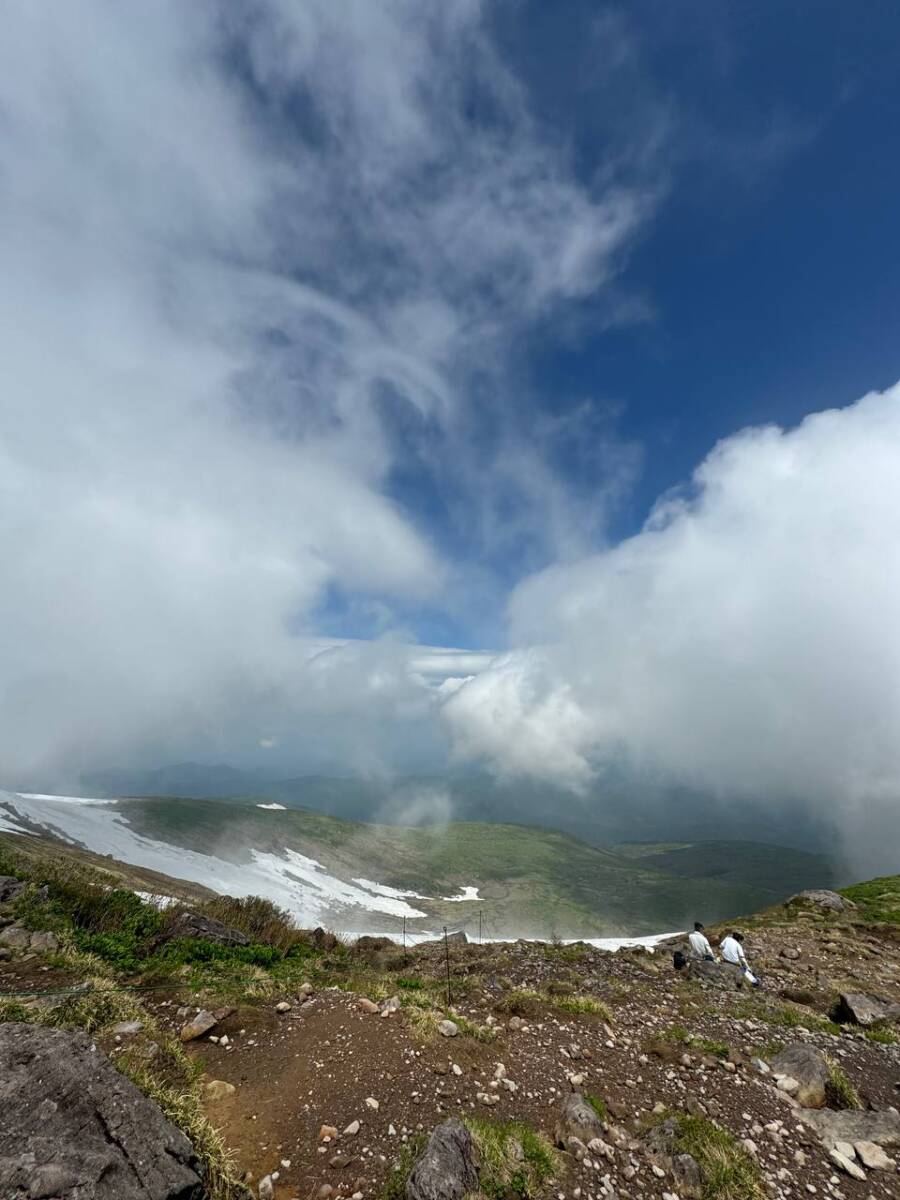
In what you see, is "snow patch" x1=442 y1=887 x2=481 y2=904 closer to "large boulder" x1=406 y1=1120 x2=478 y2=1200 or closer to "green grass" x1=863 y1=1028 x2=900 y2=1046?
"green grass" x1=863 y1=1028 x2=900 y2=1046

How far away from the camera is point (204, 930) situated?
1669 cm

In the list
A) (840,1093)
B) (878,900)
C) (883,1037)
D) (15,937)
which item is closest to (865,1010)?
(883,1037)

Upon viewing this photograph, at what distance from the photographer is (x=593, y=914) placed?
19012 centimetres

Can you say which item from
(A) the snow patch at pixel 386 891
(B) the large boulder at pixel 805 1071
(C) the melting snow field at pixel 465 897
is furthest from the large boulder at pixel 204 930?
(C) the melting snow field at pixel 465 897

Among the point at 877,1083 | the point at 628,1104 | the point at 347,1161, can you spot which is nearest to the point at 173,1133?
the point at 347,1161

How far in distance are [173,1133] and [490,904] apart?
202267 mm

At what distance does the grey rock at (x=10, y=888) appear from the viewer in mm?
15320

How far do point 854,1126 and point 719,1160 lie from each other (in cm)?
337

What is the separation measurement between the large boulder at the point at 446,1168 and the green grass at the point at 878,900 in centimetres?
4077

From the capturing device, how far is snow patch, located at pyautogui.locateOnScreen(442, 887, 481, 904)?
170 metres

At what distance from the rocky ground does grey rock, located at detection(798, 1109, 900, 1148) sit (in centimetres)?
4

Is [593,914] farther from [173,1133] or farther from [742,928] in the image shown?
[173,1133]

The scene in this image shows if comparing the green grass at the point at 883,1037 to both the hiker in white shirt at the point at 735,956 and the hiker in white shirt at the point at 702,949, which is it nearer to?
the hiker in white shirt at the point at 735,956

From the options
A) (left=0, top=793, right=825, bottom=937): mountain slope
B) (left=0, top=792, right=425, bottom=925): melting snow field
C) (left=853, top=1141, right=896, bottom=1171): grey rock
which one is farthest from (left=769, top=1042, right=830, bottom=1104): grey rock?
(left=0, top=792, right=425, bottom=925): melting snow field
